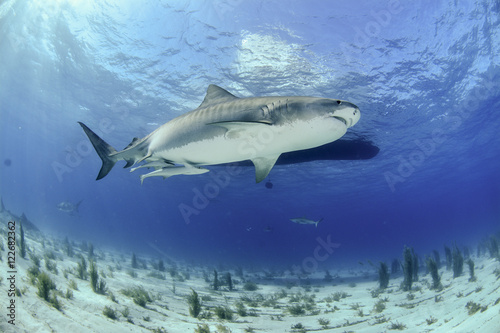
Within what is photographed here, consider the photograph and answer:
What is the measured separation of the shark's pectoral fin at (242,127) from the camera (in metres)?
3.16

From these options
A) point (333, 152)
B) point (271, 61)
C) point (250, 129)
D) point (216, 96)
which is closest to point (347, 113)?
point (250, 129)

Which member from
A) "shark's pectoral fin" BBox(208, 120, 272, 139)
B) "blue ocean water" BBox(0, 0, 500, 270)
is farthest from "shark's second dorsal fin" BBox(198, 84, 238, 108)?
"blue ocean water" BBox(0, 0, 500, 270)

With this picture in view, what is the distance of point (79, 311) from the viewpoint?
511cm

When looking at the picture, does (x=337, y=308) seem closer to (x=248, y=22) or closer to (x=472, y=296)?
(x=472, y=296)

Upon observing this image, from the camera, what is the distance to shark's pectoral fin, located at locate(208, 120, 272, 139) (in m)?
3.16

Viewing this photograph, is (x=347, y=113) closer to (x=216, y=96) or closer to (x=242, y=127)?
(x=242, y=127)

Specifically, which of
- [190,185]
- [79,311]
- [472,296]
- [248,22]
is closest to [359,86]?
[248,22]

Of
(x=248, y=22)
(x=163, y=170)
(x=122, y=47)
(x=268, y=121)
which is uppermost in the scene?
(x=122, y=47)

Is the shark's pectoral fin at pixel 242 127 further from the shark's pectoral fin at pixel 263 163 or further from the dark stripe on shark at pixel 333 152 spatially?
the dark stripe on shark at pixel 333 152

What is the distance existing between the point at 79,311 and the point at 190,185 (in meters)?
33.3

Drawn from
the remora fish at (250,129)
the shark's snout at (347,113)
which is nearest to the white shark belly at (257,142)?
the remora fish at (250,129)

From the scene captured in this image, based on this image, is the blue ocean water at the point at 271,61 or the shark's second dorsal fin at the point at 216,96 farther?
the blue ocean water at the point at 271,61

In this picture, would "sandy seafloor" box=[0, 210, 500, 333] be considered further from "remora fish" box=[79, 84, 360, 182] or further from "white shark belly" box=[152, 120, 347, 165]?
"white shark belly" box=[152, 120, 347, 165]

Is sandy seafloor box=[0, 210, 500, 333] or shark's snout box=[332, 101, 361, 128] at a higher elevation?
shark's snout box=[332, 101, 361, 128]
